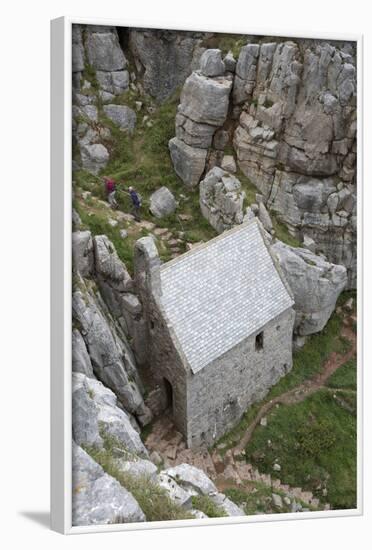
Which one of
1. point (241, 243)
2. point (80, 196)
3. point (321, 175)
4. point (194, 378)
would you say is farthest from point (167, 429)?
point (321, 175)

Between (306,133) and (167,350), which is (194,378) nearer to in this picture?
(167,350)

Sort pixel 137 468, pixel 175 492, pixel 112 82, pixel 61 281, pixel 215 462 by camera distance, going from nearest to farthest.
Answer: pixel 61 281 → pixel 137 468 → pixel 175 492 → pixel 215 462 → pixel 112 82

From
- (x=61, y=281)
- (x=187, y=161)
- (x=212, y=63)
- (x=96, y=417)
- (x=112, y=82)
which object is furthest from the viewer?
(x=187, y=161)

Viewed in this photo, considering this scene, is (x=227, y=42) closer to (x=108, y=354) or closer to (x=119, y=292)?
(x=119, y=292)

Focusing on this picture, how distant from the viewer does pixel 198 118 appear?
3092 centimetres

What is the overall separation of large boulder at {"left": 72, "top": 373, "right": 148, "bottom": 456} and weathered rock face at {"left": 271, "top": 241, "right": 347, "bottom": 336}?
A: 1194 cm

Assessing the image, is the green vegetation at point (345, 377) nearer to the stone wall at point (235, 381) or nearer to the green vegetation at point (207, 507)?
the stone wall at point (235, 381)

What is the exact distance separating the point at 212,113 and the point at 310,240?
7.70m

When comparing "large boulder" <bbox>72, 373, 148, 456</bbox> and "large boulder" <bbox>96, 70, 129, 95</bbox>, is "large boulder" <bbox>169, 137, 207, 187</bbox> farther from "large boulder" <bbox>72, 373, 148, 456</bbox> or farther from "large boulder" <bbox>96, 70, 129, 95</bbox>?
"large boulder" <bbox>72, 373, 148, 456</bbox>

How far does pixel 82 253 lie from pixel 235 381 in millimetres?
9360

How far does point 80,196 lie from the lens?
19.7 m

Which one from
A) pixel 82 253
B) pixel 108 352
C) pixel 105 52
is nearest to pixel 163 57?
pixel 105 52

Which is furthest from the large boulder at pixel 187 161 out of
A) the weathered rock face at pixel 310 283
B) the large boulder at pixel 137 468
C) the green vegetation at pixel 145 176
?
the large boulder at pixel 137 468

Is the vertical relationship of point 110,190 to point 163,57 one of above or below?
below
